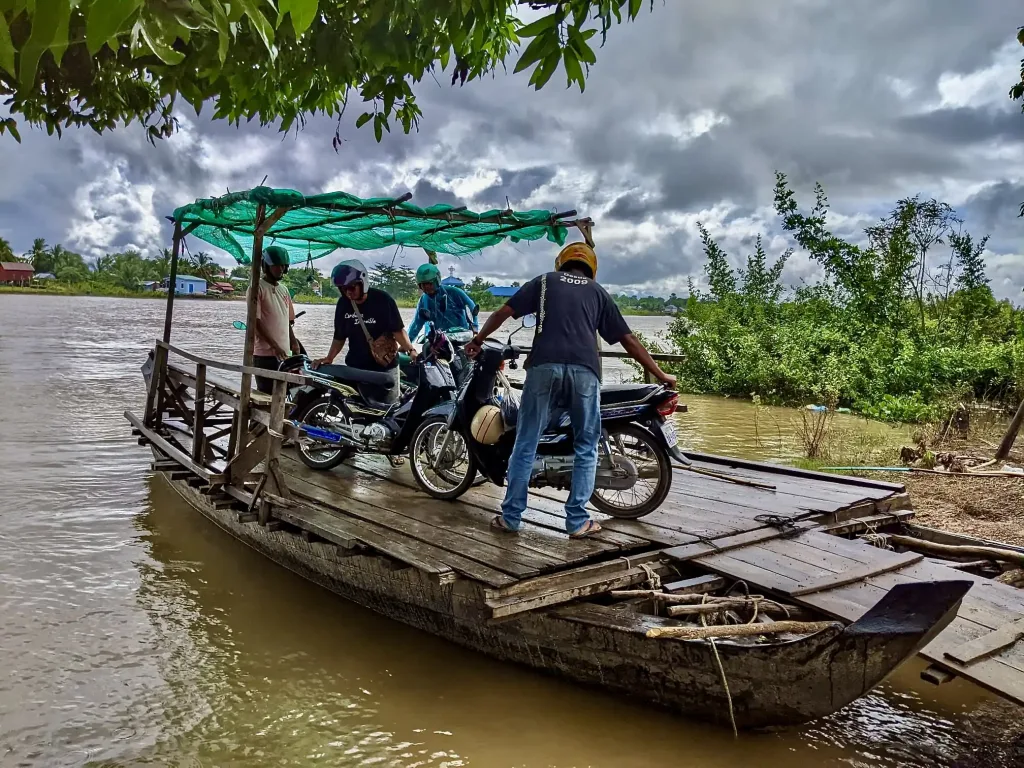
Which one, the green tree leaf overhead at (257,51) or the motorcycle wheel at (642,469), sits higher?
the green tree leaf overhead at (257,51)

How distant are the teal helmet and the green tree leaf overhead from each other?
283cm

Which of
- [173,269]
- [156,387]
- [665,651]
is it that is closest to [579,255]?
[665,651]

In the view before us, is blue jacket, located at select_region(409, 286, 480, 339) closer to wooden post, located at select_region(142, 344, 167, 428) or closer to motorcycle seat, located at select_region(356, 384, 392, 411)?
motorcycle seat, located at select_region(356, 384, 392, 411)

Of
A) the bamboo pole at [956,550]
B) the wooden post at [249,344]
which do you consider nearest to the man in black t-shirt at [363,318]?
the wooden post at [249,344]

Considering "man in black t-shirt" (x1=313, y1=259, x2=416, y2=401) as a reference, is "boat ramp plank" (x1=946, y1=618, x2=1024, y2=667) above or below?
below

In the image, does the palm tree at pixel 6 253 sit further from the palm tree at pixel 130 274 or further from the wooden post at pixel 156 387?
the wooden post at pixel 156 387

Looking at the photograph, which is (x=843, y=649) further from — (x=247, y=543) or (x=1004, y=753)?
(x=247, y=543)

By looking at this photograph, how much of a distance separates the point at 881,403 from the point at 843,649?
1153 cm

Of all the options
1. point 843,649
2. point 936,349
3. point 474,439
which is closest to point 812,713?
point 843,649

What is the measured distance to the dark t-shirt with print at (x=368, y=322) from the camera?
650cm

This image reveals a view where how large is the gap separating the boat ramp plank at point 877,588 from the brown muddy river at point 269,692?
0.54m

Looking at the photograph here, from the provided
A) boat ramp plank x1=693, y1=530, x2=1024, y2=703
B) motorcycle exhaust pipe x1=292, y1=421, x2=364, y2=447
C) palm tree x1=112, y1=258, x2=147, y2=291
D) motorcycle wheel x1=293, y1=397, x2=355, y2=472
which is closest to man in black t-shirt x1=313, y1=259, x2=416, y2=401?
motorcycle wheel x1=293, y1=397, x2=355, y2=472

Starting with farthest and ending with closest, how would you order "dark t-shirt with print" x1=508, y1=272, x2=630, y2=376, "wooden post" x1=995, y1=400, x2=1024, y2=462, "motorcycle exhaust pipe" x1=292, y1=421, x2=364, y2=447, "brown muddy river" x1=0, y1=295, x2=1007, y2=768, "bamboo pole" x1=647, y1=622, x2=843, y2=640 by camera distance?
1. "wooden post" x1=995, y1=400, x2=1024, y2=462
2. "motorcycle exhaust pipe" x1=292, y1=421, x2=364, y2=447
3. "dark t-shirt with print" x1=508, y1=272, x2=630, y2=376
4. "brown muddy river" x1=0, y1=295, x2=1007, y2=768
5. "bamboo pole" x1=647, y1=622, x2=843, y2=640

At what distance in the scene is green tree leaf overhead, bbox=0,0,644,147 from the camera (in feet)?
4.52
